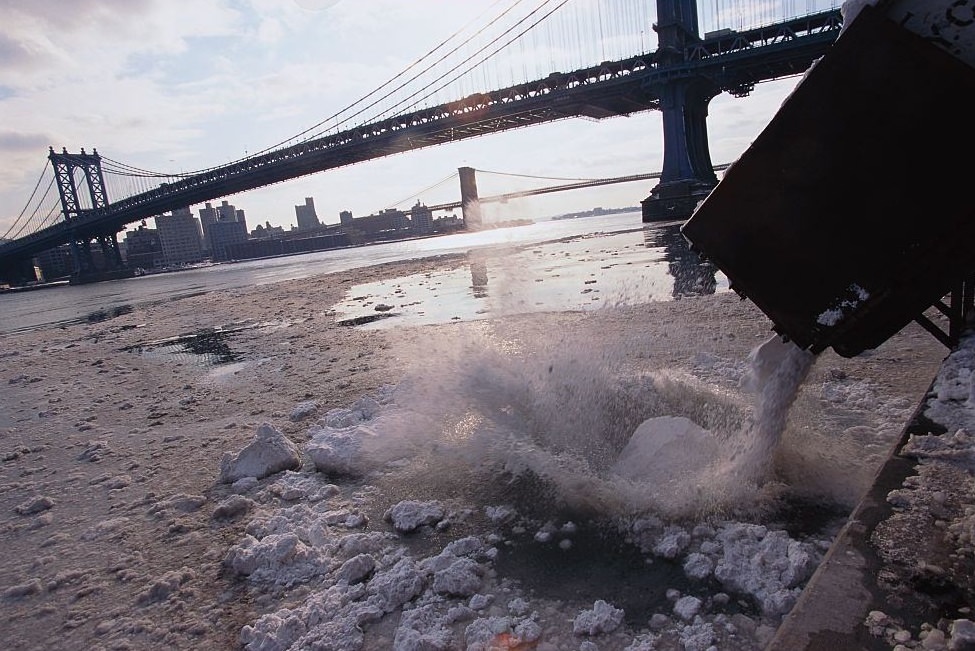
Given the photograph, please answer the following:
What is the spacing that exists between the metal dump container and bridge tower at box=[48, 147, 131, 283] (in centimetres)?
7710

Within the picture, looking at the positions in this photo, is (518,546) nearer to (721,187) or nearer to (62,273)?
(721,187)

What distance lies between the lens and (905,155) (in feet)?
7.26

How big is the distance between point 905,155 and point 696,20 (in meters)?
46.8

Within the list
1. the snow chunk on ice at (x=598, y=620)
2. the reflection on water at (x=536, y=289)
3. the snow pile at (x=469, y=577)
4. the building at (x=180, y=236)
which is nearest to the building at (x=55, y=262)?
the building at (x=180, y=236)

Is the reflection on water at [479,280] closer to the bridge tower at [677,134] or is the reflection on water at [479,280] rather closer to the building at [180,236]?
the bridge tower at [677,134]

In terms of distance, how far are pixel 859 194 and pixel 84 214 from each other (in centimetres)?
8496

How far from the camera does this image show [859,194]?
230 centimetres

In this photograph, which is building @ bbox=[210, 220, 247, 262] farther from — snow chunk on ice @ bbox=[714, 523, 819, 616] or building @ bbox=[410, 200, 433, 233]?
snow chunk on ice @ bbox=[714, 523, 819, 616]

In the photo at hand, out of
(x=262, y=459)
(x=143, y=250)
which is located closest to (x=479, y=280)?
(x=262, y=459)

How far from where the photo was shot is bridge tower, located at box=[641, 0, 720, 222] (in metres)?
35.4

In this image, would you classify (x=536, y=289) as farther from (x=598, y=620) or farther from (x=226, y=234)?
(x=226, y=234)

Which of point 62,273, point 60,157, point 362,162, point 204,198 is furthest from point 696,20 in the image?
point 62,273

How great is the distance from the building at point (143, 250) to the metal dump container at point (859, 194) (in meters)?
103

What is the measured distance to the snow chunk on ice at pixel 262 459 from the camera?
3.76 meters
